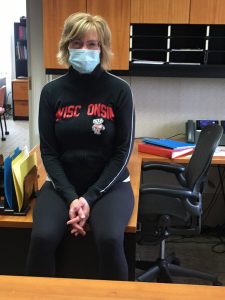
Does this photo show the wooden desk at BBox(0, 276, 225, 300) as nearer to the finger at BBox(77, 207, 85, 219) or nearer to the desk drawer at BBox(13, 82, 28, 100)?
the finger at BBox(77, 207, 85, 219)

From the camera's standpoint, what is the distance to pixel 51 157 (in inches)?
73.6

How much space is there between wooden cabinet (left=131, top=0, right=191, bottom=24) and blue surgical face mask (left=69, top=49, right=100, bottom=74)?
103 cm

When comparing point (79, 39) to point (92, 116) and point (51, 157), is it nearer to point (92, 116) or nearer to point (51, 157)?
point (92, 116)

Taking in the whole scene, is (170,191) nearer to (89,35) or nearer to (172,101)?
(89,35)

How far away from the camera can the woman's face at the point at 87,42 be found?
1815 millimetres

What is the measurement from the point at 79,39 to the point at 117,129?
45cm

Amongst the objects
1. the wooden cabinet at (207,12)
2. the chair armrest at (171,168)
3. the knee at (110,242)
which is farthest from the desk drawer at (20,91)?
the knee at (110,242)

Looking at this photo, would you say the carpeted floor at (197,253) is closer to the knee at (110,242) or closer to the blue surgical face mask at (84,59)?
the knee at (110,242)

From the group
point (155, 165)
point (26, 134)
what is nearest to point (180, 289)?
point (155, 165)

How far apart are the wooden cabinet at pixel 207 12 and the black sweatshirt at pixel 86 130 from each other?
44.2 inches

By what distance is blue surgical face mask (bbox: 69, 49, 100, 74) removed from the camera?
1.83 meters

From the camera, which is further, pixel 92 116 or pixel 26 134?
pixel 26 134

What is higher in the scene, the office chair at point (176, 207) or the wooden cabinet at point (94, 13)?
the wooden cabinet at point (94, 13)

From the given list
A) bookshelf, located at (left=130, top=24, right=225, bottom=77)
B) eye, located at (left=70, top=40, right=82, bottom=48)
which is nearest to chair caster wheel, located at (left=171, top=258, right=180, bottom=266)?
bookshelf, located at (left=130, top=24, right=225, bottom=77)
